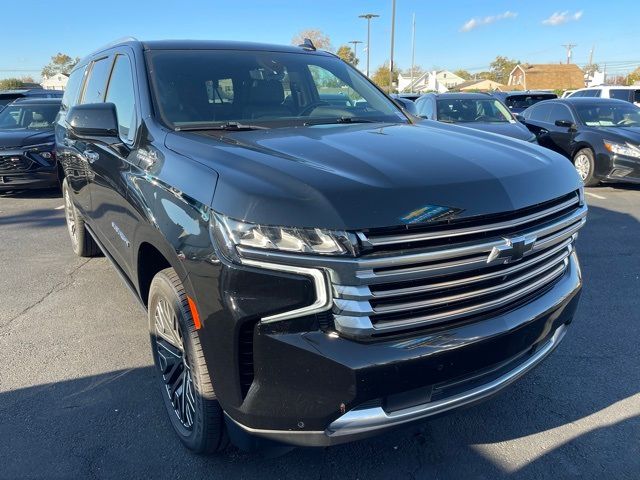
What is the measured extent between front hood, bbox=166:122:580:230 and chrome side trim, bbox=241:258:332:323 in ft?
0.50

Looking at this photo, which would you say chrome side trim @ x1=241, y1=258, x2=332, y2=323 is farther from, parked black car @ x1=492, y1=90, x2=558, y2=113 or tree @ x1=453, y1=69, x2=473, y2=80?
tree @ x1=453, y1=69, x2=473, y2=80

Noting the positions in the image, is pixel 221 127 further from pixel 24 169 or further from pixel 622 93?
pixel 622 93

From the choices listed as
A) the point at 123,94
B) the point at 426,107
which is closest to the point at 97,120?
the point at 123,94

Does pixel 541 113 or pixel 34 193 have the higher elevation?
pixel 541 113

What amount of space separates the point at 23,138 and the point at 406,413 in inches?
352

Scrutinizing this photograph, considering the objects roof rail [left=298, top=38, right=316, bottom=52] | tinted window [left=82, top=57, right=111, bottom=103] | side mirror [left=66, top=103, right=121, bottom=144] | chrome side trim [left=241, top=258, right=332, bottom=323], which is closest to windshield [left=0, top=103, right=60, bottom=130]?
tinted window [left=82, top=57, right=111, bottom=103]

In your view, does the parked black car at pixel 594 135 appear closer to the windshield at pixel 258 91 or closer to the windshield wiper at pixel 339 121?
the windshield at pixel 258 91

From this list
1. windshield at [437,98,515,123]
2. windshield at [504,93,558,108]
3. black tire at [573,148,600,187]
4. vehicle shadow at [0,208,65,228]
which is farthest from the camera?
windshield at [504,93,558,108]

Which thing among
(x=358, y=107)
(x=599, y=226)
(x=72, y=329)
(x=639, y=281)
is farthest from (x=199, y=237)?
(x=599, y=226)

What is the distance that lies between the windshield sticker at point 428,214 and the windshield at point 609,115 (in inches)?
360

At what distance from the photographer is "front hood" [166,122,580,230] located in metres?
1.78

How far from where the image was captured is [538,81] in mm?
68562

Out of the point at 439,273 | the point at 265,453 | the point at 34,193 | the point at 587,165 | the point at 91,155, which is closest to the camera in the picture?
the point at 439,273

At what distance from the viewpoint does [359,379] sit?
1.78m
